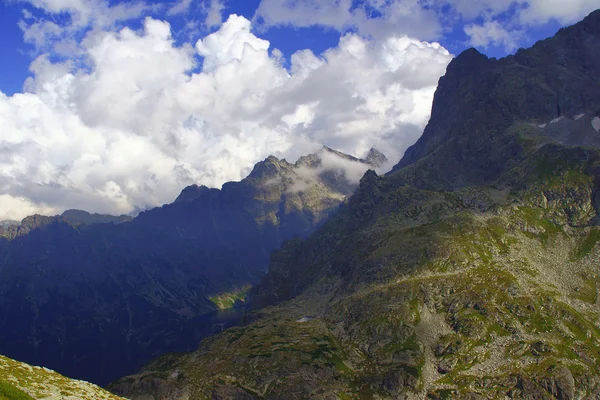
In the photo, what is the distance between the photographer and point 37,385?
229 feet

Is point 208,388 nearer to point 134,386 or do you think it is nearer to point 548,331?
point 134,386

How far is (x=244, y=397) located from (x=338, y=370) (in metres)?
43.9

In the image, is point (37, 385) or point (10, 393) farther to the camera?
point (37, 385)

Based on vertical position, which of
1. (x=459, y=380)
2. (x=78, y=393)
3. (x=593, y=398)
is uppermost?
(x=78, y=393)

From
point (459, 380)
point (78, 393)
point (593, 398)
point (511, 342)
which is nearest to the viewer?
point (78, 393)

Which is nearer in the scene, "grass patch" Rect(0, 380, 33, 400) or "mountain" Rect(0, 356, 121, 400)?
"grass patch" Rect(0, 380, 33, 400)

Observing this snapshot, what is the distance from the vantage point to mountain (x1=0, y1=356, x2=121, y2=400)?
61.1 m

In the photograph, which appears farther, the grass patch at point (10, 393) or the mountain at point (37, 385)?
the mountain at point (37, 385)

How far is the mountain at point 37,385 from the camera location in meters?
61.1

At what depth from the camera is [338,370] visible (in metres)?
193

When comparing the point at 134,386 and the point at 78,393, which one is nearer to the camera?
the point at 78,393

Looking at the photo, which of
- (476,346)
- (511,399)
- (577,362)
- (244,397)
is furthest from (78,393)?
(577,362)

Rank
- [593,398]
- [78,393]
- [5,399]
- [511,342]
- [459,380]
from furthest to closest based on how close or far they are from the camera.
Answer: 1. [511,342]
2. [459,380]
3. [593,398]
4. [78,393]
5. [5,399]

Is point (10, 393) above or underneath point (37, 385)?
above
